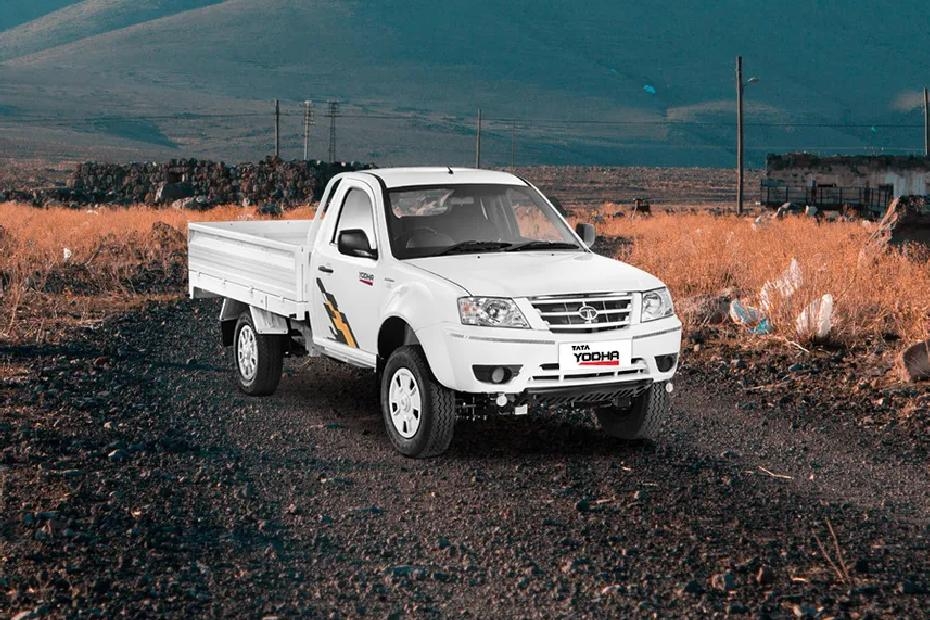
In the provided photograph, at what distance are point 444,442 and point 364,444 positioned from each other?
0.90m

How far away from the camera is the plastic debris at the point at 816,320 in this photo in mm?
11969

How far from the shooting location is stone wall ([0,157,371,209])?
4512 cm

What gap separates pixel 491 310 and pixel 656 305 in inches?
44.7

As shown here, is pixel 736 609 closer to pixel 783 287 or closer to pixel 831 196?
pixel 783 287

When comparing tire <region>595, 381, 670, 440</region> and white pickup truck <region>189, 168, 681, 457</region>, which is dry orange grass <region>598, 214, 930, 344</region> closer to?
tire <region>595, 381, 670, 440</region>

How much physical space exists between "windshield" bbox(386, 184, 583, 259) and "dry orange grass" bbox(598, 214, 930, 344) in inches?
167

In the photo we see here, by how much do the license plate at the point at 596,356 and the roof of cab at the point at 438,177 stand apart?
1.94 m

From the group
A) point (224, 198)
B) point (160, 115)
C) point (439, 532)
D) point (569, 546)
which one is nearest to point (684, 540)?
point (569, 546)

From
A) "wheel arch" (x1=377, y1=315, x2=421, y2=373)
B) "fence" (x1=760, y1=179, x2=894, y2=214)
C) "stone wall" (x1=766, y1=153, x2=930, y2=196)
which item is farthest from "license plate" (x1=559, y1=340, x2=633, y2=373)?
"stone wall" (x1=766, y1=153, x2=930, y2=196)

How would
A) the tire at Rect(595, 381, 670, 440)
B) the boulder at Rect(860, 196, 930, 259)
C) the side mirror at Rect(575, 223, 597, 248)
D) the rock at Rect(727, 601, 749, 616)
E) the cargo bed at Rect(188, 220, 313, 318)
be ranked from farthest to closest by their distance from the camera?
the boulder at Rect(860, 196, 930, 259)
the cargo bed at Rect(188, 220, 313, 318)
the side mirror at Rect(575, 223, 597, 248)
the tire at Rect(595, 381, 670, 440)
the rock at Rect(727, 601, 749, 616)

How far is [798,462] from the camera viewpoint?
26.0ft

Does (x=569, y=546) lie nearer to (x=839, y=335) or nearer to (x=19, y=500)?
(x=19, y=500)

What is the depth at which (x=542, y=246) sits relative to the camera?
8.64 m

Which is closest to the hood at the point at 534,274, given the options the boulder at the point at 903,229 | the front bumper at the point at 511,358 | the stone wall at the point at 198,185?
the front bumper at the point at 511,358
